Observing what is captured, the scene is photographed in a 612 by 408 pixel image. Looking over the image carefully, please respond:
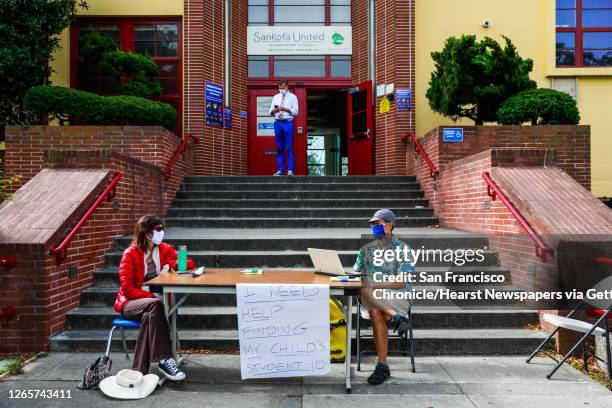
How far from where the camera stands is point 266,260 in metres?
6.96

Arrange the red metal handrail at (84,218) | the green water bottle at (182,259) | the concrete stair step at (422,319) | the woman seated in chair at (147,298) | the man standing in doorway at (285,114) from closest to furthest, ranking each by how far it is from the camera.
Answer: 1. the woman seated in chair at (147,298)
2. the green water bottle at (182,259)
3. the red metal handrail at (84,218)
4. the concrete stair step at (422,319)
5. the man standing in doorway at (285,114)

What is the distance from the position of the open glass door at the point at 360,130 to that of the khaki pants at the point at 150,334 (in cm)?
931

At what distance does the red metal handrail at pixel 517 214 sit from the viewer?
573 centimetres

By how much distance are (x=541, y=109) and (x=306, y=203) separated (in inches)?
183

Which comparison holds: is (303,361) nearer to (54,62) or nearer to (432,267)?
(432,267)

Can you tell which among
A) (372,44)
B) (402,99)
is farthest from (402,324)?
(372,44)

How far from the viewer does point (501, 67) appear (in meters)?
9.90

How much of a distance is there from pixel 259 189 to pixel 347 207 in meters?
1.93

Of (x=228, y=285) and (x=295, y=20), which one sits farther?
(x=295, y=20)

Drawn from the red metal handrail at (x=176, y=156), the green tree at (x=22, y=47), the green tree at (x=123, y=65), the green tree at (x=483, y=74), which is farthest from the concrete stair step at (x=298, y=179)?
the green tree at (x=22, y=47)

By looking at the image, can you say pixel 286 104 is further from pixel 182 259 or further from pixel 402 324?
pixel 402 324

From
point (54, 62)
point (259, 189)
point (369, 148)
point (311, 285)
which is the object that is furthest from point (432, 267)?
point (54, 62)

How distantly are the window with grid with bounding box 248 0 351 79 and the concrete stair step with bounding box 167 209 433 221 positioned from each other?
560 centimetres

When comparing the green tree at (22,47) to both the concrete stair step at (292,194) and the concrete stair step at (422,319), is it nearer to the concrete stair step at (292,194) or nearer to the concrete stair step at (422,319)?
the concrete stair step at (292,194)
